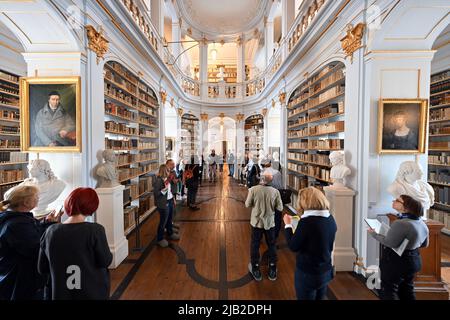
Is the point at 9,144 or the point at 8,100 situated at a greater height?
the point at 8,100

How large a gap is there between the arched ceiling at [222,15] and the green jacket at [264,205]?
28.9ft

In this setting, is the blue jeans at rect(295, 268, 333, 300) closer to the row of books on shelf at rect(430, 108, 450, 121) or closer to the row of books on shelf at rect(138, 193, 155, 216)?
the row of books on shelf at rect(138, 193, 155, 216)

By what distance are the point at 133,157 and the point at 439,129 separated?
268 inches

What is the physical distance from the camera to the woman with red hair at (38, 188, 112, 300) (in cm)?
129

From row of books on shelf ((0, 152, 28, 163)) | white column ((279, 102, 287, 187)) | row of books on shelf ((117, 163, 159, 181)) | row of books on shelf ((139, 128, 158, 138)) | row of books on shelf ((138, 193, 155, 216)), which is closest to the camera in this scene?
row of books on shelf ((0, 152, 28, 163))

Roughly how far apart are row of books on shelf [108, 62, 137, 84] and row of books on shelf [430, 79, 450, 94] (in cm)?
676

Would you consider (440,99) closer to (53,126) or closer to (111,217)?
(111,217)

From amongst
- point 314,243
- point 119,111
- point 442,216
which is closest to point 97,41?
point 119,111

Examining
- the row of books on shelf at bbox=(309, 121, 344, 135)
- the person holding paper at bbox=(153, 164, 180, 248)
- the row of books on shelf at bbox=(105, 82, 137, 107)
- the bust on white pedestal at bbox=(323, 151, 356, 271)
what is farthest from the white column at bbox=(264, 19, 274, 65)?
the person holding paper at bbox=(153, 164, 180, 248)

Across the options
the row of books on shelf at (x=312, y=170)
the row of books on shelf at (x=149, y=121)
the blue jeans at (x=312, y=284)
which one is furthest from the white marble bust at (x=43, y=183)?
the row of books on shelf at (x=312, y=170)

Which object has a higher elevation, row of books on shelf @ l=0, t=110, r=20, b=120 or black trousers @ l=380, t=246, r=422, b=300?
row of books on shelf @ l=0, t=110, r=20, b=120

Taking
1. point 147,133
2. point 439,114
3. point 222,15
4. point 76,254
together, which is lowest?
point 76,254

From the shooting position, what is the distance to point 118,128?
173 inches

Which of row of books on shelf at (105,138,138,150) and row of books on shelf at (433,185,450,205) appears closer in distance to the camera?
row of books on shelf at (105,138,138,150)
